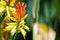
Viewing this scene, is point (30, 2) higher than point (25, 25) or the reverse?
higher

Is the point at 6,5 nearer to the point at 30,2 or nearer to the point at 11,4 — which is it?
the point at 11,4

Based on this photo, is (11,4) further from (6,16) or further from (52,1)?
(52,1)

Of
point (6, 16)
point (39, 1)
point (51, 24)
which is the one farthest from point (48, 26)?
point (6, 16)

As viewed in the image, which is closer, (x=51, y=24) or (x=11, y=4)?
(x=51, y=24)
